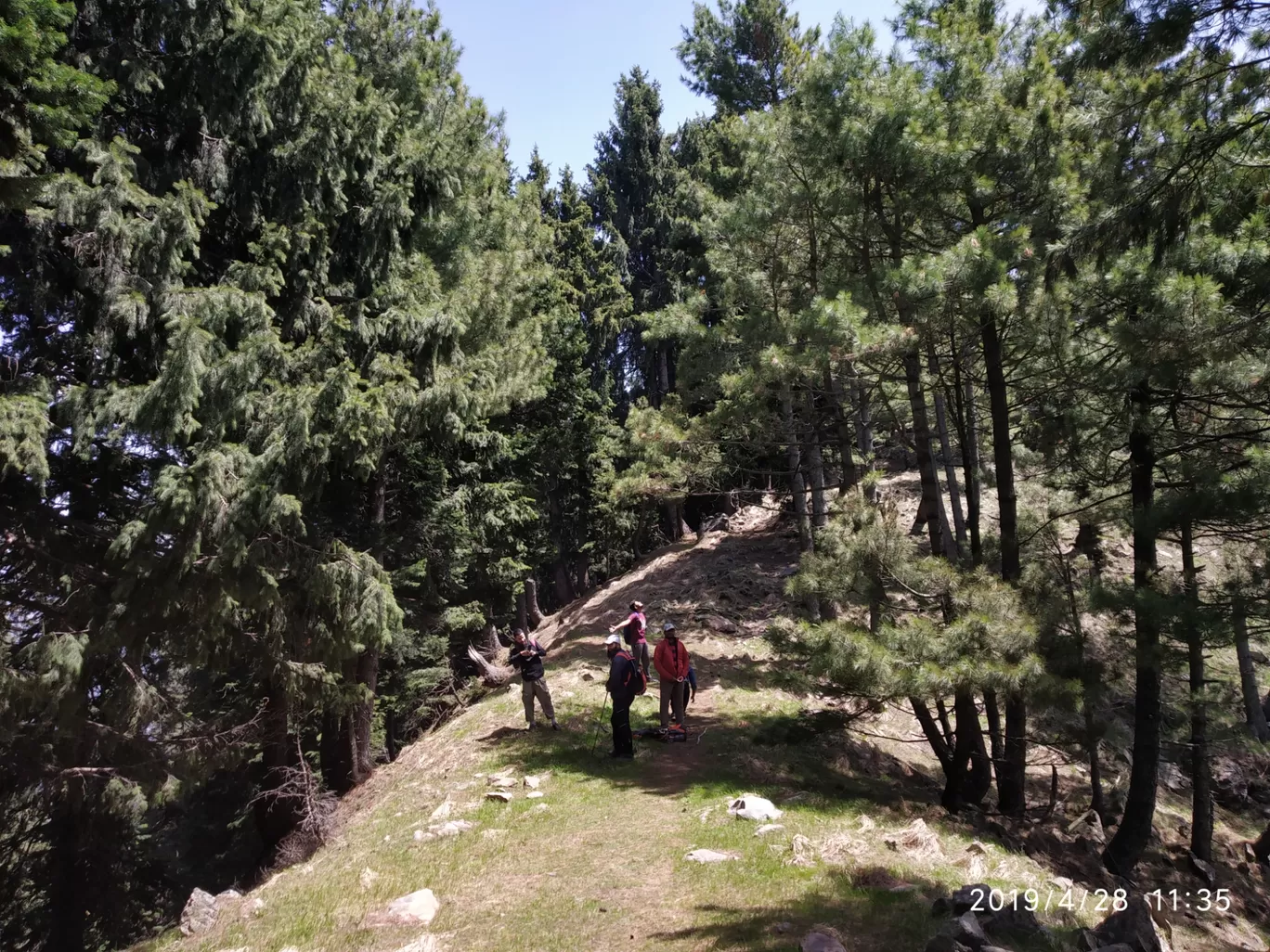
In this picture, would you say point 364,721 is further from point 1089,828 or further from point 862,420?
point 1089,828

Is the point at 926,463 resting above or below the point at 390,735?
above

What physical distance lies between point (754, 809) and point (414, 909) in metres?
3.67

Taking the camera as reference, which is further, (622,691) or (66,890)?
(66,890)

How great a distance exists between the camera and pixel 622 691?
10.0 m

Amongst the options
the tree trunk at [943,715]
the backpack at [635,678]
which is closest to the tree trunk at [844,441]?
the tree trunk at [943,715]

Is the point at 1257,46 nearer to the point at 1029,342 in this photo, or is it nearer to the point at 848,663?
the point at 1029,342

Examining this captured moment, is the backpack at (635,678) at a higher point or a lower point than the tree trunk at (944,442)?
lower

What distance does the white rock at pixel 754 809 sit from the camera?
322 inches

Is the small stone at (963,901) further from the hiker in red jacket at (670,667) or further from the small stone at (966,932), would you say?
the hiker in red jacket at (670,667)

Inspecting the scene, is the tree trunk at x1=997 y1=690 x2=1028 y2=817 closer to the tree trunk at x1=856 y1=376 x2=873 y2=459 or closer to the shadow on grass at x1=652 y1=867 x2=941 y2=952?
the shadow on grass at x1=652 y1=867 x2=941 y2=952

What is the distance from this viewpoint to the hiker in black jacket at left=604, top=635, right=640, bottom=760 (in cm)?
993

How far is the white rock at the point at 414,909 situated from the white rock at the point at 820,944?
10.0ft

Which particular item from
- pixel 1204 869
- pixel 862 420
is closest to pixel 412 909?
pixel 1204 869

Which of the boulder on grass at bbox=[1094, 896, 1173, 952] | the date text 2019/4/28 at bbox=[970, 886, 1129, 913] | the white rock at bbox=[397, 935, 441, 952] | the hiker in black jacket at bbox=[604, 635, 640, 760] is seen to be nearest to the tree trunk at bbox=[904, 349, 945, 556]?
the date text 2019/4/28 at bbox=[970, 886, 1129, 913]
